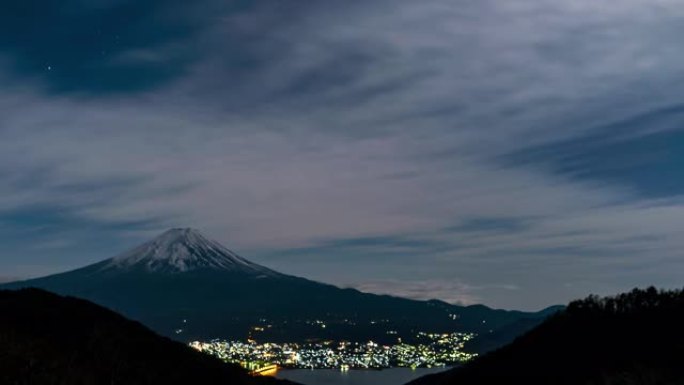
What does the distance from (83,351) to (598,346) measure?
29948 mm

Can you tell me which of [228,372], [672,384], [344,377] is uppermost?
[672,384]

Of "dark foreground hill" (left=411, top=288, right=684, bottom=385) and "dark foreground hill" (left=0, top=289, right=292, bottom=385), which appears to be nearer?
"dark foreground hill" (left=411, top=288, right=684, bottom=385)

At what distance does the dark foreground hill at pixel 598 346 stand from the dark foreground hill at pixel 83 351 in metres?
18.8

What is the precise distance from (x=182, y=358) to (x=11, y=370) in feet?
72.6

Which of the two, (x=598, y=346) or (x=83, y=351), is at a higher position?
(x=598, y=346)

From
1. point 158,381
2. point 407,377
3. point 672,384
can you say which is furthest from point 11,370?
point 407,377

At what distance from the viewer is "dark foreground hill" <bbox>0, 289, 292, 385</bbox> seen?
31.8 meters

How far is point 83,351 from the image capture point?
4125 centimetres

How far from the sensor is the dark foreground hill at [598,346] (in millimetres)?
29703

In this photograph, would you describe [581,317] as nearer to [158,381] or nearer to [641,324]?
[641,324]

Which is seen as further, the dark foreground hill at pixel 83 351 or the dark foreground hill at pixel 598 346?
the dark foreground hill at pixel 83 351

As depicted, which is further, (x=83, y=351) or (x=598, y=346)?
(x=83, y=351)

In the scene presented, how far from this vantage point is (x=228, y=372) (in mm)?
52156

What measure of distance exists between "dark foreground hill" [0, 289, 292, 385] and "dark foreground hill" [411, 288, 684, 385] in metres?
18.8
